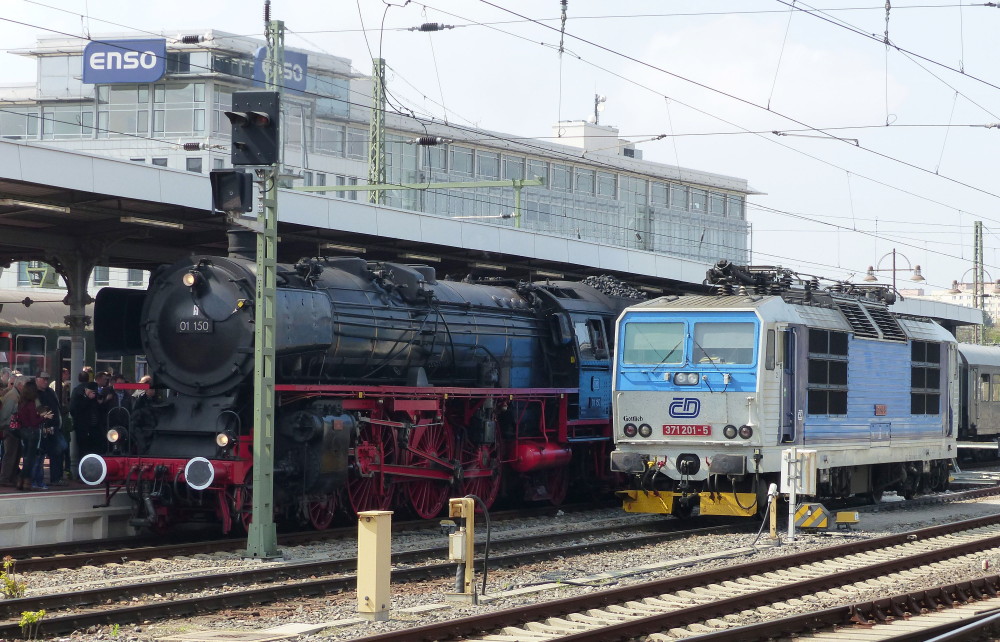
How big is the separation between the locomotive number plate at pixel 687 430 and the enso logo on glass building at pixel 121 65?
48.4 m

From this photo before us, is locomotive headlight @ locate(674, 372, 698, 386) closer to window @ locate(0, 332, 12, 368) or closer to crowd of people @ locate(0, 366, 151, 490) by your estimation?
crowd of people @ locate(0, 366, 151, 490)

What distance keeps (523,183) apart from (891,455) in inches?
444

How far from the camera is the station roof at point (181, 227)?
52.1 ft

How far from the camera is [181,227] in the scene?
61.7ft

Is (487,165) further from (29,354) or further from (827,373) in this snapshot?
(827,373)

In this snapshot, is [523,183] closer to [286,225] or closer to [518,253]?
[518,253]

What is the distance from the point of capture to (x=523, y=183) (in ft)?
91.4

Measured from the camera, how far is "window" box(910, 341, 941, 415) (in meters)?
20.7

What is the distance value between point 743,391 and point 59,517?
9.07m

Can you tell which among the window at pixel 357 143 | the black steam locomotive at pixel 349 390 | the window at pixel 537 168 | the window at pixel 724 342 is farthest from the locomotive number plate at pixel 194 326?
the window at pixel 537 168

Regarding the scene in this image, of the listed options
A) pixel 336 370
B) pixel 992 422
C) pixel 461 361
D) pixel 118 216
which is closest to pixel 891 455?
pixel 461 361

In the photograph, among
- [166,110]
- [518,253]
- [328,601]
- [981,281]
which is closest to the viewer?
[328,601]

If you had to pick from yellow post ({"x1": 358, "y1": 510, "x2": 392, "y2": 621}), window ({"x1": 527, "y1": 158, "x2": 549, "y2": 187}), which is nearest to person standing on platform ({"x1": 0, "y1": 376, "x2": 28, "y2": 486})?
yellow post ({"x1": 358, "y1": 510, "x2": 392, "y2": 621})

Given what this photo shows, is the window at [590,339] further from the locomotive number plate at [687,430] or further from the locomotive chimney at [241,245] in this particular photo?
the locomotive chimney at [241,245]
